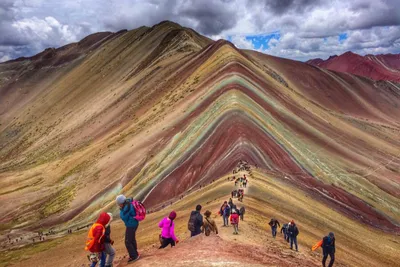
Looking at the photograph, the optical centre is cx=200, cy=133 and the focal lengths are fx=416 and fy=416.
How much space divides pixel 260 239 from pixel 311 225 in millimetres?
11384

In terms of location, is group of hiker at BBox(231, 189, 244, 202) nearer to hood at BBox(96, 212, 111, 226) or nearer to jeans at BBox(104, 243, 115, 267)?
jeans at BBox(104, 243, 115, 267)

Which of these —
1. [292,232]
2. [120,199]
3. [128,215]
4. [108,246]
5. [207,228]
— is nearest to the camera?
[108,246]

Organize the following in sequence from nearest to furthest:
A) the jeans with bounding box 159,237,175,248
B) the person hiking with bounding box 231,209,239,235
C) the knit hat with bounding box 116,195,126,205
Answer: the knit hat with bounding box 116,195,126,205, the jeans with bounding box 159,237,175,248, the person hiking with bounding box 231,209,239,235

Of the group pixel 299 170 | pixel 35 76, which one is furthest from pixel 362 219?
pixel 35 76

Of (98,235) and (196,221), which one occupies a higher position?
(196,221)

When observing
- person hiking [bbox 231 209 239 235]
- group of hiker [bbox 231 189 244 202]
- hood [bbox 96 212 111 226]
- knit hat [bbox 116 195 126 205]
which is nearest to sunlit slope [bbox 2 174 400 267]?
person hiking [bbox 231 209 239 235]

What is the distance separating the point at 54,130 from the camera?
116188mm

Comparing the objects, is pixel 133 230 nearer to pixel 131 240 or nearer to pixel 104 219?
pixel 131 240

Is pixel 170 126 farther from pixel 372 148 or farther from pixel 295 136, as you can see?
pixel 372 148

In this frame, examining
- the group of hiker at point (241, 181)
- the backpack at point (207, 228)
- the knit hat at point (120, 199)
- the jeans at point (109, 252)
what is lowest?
the jeans at point (109, 252)

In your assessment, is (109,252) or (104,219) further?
(109,252)

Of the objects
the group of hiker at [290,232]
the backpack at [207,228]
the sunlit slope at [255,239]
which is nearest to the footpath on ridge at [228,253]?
the sunlit slope at [255,239]

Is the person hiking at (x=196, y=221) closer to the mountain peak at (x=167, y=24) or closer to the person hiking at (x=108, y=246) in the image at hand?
the person hiking at (x=108, y=246)

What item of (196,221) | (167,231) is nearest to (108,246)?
(167,231)
